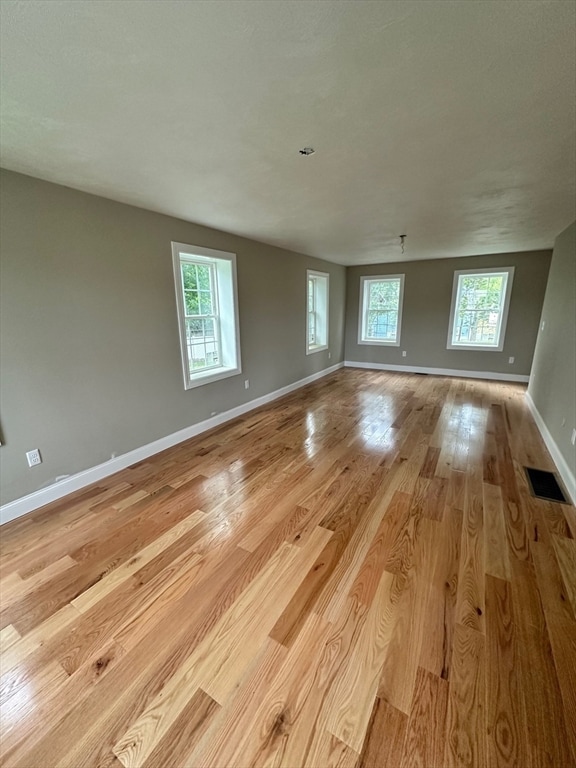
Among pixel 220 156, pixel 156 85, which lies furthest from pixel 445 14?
pixel 220 156

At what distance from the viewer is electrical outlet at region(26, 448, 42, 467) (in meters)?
2.26

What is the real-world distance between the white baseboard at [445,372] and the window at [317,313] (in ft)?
4.46

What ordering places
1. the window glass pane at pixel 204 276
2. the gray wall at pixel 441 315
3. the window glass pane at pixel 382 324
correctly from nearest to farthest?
the window glass pane at pixel 204 276, the gray wall at pixel 441 315, the window glass pane at pixel 382 324

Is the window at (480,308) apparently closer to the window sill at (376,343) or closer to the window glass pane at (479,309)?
the window glass pane at (479,309)

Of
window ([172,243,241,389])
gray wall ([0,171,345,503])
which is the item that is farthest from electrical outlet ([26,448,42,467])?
window ([172,243,241,389])

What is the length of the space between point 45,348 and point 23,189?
107cm

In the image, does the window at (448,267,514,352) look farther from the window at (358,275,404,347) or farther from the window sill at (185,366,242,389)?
the window sill at (185,366,242,389)

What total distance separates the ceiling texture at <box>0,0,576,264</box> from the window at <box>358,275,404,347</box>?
13.2ft

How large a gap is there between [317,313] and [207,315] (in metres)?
2.94

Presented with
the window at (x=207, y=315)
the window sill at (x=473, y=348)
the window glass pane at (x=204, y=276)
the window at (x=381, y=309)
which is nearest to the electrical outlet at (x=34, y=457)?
the window at (x=207, y=315)

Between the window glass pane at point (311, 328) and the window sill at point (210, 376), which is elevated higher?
the window glass pane at point (311, 328)

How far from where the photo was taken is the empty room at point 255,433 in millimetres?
1046

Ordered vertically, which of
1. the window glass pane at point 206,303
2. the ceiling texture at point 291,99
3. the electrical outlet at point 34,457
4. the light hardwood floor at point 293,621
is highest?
the ceiling texture at point 291,99

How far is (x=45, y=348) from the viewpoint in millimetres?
2258
